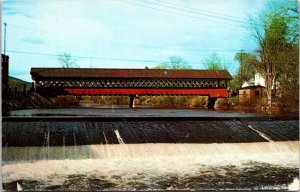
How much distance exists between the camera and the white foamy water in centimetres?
789

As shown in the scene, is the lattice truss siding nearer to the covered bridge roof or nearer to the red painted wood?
the covered bridge roof

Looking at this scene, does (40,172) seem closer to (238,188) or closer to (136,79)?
(238,188)

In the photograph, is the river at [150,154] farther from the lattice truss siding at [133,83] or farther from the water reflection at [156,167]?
the lattice truss siding at [133,83]

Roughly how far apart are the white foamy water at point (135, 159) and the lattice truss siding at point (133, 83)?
1386cm

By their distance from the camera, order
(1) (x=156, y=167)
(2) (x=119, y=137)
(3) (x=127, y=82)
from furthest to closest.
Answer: (3) (x=127, y=82) < (2) (x=119, y=137) < (1) (x=156, y=167)

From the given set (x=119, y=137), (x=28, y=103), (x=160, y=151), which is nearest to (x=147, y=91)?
(x=28, y=103)

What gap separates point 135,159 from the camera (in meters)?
8.93

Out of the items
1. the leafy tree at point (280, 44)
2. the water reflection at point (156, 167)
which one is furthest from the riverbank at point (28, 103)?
the leafy tree at point (280, 44)

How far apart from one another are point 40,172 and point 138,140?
2.64m

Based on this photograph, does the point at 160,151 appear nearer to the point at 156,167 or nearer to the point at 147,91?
the point at 156,167

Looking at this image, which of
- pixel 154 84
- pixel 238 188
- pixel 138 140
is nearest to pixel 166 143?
pixel 138 140

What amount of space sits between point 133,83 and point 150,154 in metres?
14.5

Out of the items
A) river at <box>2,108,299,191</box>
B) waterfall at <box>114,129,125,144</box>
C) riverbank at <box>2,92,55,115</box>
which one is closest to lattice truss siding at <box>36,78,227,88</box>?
riverbank at <box>2,92,55,115</box>

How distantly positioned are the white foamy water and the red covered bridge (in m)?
13.4
